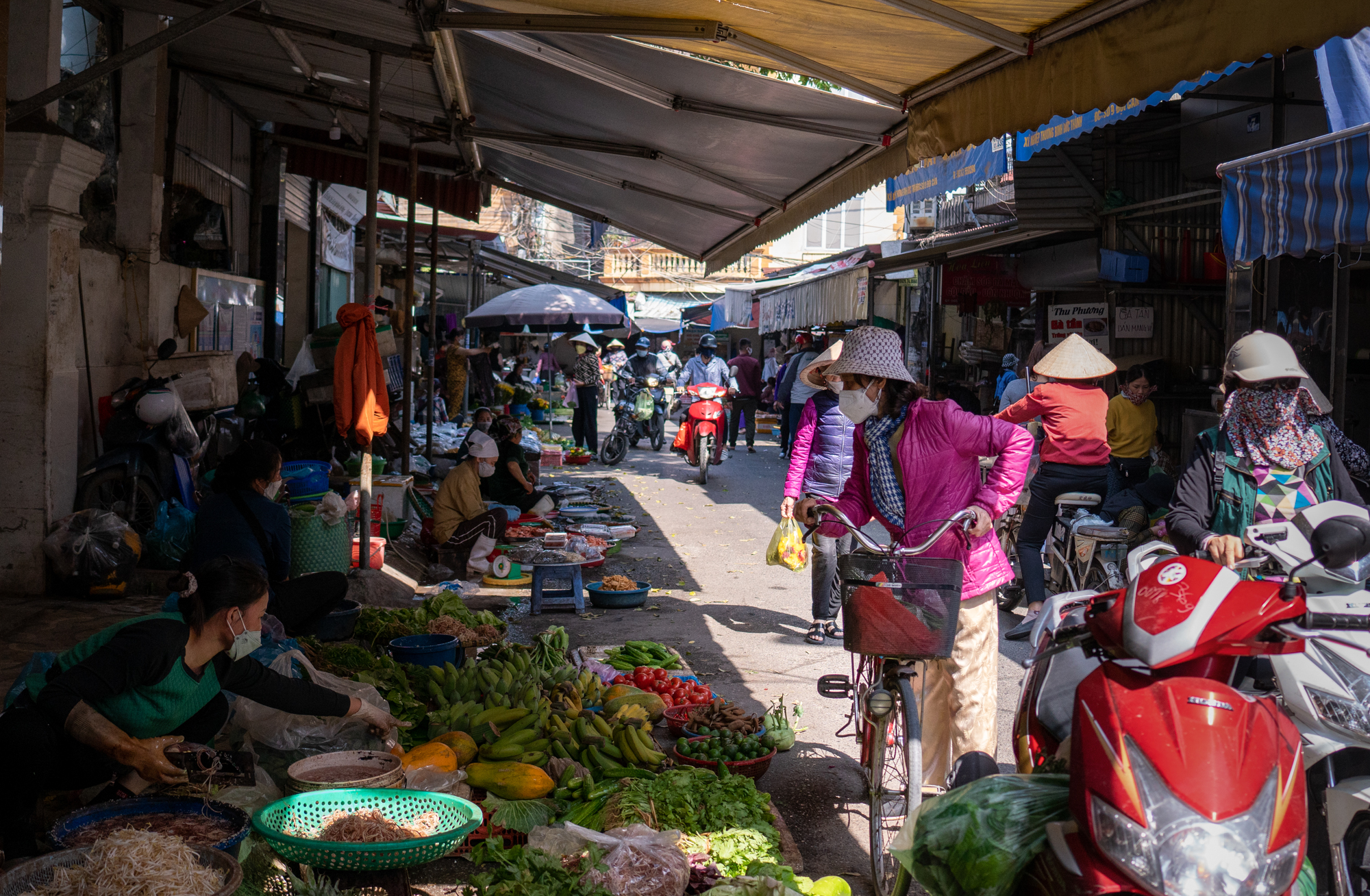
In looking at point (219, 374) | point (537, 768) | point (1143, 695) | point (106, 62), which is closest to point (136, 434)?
point (219, 374)

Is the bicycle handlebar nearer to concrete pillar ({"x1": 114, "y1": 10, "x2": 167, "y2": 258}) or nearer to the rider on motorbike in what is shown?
the rider on motorbike

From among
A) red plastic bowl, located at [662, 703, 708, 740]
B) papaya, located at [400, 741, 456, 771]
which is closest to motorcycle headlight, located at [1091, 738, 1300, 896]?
papaya, located at [400, 741, 456, 771]

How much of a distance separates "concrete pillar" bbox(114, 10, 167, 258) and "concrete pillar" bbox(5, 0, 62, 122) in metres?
1.84

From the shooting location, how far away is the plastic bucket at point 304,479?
8.60 metres

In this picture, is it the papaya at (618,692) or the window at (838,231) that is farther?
the window at (838,231)

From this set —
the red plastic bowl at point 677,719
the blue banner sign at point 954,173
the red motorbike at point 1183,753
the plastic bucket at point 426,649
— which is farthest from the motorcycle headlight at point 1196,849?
the blue banner sign at point 954,173

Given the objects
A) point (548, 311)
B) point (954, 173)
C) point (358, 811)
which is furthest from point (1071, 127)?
point (548, 311)

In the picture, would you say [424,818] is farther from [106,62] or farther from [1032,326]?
[1032,326]

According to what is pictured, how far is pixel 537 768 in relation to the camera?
4676mm

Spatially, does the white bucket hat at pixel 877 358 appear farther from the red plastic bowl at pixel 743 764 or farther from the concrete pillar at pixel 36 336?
the concrete pillar at pixel 36 336

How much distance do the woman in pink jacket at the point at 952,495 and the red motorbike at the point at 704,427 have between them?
12.0 metres

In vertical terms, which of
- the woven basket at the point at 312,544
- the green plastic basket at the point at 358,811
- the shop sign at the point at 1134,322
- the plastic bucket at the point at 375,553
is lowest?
the green plastic basket at the point at 358,811

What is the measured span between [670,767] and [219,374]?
6729 millimetres

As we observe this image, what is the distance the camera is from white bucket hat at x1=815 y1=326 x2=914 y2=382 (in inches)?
171
